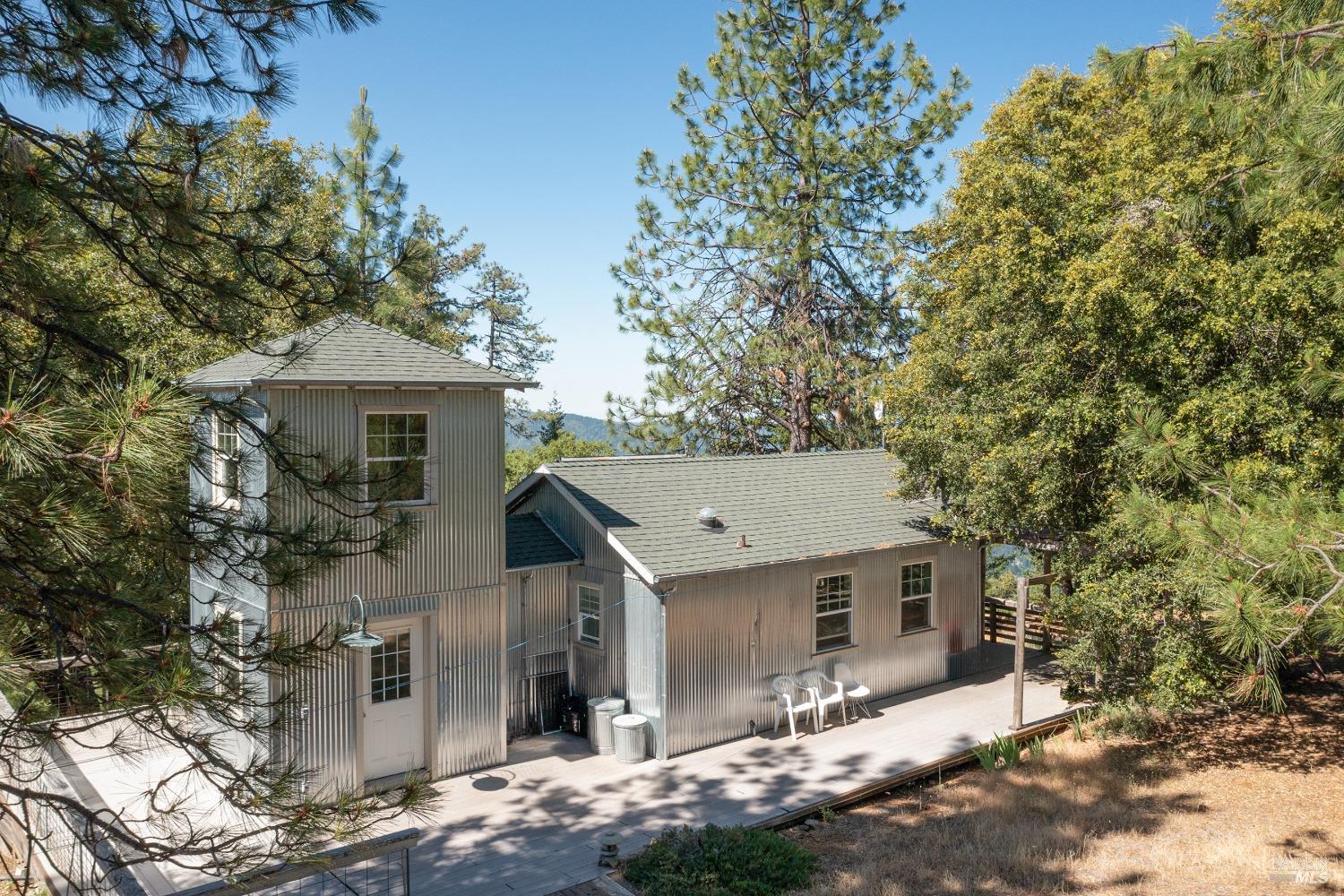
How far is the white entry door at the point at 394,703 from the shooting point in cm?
1139

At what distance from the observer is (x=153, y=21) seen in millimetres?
5270

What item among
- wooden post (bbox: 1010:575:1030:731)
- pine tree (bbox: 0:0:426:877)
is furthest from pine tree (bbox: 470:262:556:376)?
pine tree (bbox: 0:0:426:877)

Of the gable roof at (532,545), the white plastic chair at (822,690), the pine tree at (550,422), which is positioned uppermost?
the pine tree at (550,422)

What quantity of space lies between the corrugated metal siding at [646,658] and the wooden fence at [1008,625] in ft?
32.4

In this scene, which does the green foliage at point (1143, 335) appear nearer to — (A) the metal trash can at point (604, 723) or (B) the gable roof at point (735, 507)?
(B) the gable roof at point (735, 507)

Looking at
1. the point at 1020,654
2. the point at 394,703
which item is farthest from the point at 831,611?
the point at 394,703

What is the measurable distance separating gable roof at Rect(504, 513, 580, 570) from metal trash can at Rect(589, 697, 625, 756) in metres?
2.25

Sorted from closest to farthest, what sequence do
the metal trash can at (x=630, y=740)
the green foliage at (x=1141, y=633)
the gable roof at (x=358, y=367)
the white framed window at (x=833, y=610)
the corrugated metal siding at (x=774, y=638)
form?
1. the gable roof at (x=358, y=367)
2. the green foliage at (x=1141, y=633)
3. the metal trash can at (x=630, y=740)
4. the corrugated metal siding at (x=774, y=638)
5. the white framed window at (x=833, y=610)

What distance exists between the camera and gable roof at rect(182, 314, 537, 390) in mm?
10414

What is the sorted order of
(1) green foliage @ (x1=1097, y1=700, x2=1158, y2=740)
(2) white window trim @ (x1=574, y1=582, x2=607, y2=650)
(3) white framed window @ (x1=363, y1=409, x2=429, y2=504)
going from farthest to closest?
(2) white window trim @ (x1=574, y1=582, x2=607, y2=650)
(1) green foliage @ (x1=1097, y1=700, x2=1158, y2=740)
(3) white framed window @ (x1=363, y1=409, x2=429, y2=504)

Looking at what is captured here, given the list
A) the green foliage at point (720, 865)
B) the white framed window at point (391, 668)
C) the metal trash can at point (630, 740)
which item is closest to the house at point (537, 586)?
the white framed window at point (391, 668)

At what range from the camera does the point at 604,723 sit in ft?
42.5

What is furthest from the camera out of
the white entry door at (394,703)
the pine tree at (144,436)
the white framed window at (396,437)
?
the white entry door at (394,703)

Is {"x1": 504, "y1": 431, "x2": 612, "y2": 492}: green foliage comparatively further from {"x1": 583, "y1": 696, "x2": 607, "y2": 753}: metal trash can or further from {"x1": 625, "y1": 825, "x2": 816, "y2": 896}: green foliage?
{"x1": 625, "y1": 825, "x2": 816, "y2": 896}: green foliage
